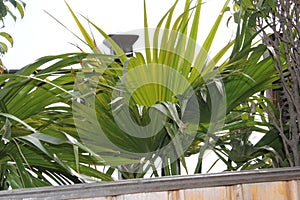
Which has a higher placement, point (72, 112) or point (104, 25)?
point (104, 25)

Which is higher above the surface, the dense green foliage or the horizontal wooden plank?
the dense green foliage

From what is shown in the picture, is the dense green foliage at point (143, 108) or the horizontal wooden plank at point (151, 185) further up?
the dense green foliage at point (143, 108)

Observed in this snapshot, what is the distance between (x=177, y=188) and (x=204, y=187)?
52 millimetres

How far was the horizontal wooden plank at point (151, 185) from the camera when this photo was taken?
0.74 metres

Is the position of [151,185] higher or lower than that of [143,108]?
lower

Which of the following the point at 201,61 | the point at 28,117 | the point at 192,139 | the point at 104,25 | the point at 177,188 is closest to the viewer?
the point at 177,188

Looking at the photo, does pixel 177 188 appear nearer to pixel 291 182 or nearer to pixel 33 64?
pixel 291 182

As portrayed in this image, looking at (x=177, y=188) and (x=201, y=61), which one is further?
(x=201, y=61)

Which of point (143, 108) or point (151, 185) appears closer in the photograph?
point (151, 185)

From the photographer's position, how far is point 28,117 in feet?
4.15

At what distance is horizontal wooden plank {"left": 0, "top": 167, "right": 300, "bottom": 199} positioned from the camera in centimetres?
74

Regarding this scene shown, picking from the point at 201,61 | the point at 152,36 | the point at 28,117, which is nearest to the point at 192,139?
the point at 201,61

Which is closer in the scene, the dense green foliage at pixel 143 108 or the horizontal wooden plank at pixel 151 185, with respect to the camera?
the horizontal wooden plank at pixel 151 185

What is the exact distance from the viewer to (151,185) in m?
0.82
